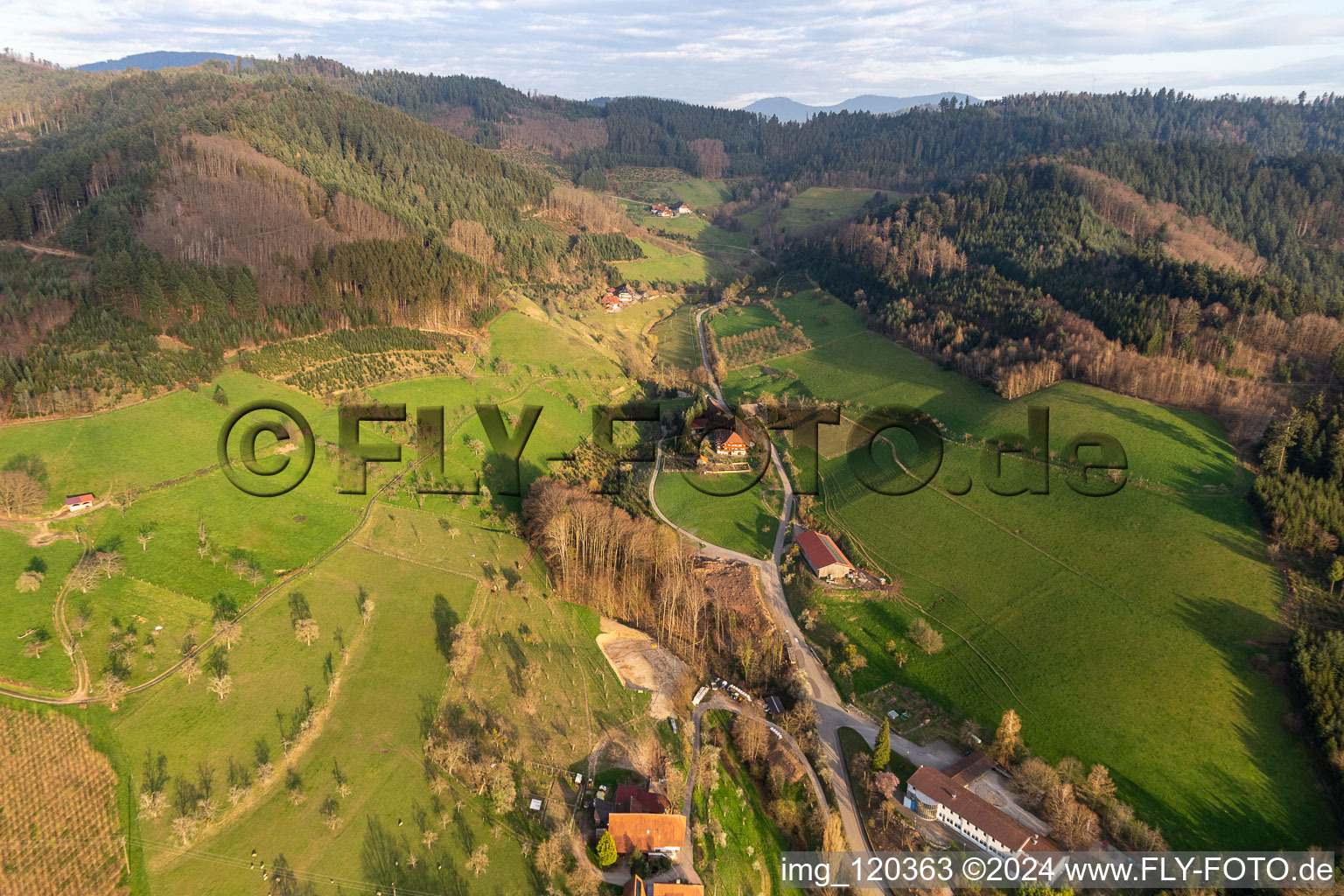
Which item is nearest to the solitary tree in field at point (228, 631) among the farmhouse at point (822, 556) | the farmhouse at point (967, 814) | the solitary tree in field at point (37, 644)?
the solitary tree in field at point (37, 644)

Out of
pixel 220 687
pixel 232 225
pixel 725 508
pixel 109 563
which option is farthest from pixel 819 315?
pixel 109 563

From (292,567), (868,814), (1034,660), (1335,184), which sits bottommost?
(868,814)

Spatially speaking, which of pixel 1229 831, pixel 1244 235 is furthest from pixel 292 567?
pixel 1244 235

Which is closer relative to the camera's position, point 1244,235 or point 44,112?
point 1244,235

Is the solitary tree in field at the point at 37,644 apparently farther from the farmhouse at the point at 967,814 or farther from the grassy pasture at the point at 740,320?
the grassy pasture at the point at 740,320

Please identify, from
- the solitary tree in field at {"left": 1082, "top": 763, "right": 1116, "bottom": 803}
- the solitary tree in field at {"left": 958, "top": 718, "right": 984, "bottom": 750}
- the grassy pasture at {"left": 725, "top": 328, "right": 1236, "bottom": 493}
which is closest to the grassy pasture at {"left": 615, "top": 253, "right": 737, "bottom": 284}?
the grassy pasture at {"left": 725, "top": 328, "right": 1236, "bottom": 493}

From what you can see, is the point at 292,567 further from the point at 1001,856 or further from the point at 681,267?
the point at 681,267
